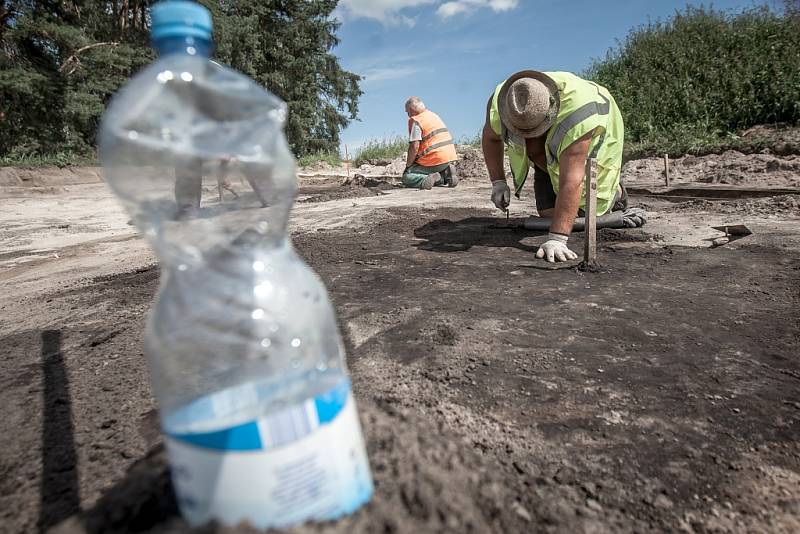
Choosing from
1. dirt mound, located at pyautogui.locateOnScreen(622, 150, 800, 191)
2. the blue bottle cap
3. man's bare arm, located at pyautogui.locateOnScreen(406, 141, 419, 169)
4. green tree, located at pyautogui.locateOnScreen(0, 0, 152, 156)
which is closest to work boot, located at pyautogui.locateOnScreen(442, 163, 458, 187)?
man's bare arm, located at pyautogui.locateOnScreen(406, 141, 419, 169)

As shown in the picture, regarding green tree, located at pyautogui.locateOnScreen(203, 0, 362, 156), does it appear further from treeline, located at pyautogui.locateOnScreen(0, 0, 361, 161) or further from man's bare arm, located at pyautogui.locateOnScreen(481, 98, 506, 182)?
man's bare arm, located at pyautogui.locateOnScreen(481, 98, 506, 182)

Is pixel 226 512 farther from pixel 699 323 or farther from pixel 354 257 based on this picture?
pixel 354 257

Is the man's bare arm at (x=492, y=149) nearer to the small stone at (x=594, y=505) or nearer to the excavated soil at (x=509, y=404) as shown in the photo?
the excavated soil at (x=509, y=404)

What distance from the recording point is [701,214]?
5.04m

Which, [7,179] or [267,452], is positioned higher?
[7,179]

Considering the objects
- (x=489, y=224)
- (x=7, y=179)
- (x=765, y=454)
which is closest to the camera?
(x=765, y=454)

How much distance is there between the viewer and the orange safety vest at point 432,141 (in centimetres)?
885

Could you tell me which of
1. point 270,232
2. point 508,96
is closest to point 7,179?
point 508,96

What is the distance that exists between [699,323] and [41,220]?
27.3ft

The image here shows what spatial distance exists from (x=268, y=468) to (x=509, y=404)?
1009mm

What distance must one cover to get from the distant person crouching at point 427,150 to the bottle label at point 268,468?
28.1 ft

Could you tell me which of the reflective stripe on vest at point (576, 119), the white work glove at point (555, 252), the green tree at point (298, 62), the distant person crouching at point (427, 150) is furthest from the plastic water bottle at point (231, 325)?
the green tree at point (298, 62)

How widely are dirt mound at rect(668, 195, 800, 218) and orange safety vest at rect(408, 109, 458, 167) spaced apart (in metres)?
4.53

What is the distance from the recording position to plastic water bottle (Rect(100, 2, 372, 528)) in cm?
66
